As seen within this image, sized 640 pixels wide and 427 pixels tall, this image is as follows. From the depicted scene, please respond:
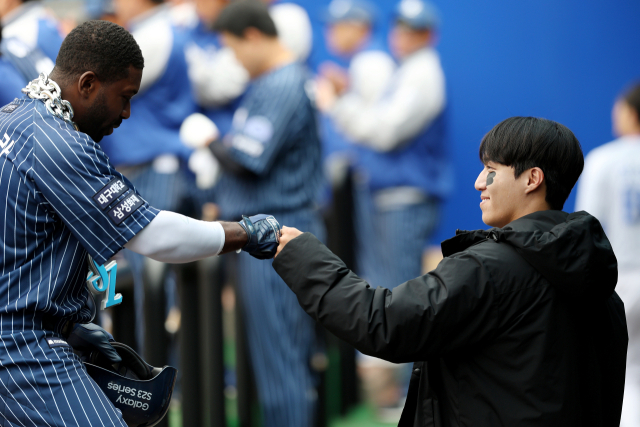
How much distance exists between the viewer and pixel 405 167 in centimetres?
507

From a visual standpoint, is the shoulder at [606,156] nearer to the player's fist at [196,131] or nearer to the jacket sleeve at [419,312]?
the player's fist at [196,131]

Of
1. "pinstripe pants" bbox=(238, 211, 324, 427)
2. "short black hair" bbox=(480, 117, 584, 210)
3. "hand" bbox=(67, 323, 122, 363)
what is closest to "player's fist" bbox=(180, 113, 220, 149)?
"pinstripe pants" bbox=(238, 211, 324, 427)

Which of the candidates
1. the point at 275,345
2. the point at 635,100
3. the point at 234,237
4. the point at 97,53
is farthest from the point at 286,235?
the point at 635,100

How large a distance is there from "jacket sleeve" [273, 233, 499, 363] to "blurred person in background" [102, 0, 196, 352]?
263 centimetres

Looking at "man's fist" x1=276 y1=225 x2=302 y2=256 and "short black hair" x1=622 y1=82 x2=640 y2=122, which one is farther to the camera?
"short black hair" x1=622 y1=82 x2=640 y2=122

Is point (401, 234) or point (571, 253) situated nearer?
point (571, 253)

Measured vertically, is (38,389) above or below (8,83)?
below

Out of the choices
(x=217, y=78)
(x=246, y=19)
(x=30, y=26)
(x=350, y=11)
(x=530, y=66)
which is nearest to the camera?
(x=30, y=26)

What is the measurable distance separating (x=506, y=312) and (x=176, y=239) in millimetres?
765

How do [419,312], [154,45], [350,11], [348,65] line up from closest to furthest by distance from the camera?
[419,312]
[154,45]
[350,11]
[348,65]

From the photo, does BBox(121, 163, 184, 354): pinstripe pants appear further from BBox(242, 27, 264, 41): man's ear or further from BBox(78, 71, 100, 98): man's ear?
BBox(78, 71, 100, 98): man's ear

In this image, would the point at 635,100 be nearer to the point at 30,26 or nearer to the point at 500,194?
the point at 500,194

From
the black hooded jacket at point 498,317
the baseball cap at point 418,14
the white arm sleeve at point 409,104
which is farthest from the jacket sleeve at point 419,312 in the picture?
the baseball cap at point 418,14

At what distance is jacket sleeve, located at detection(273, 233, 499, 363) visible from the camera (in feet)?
4.71
